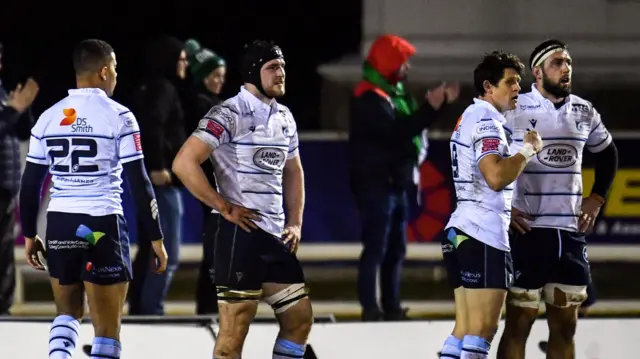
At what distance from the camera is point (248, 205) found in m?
6.42

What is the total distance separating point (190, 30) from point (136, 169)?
1227cm

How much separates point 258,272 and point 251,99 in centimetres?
79

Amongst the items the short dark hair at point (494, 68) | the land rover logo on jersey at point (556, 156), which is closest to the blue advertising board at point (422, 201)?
the land rover logo on jersey at point (556, 156)

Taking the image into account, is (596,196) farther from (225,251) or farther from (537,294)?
(225,251)

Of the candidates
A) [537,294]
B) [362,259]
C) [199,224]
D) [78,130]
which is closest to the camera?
[78,130]

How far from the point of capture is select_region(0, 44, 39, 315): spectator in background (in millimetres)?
8883

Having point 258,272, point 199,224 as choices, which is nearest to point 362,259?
point 199,224

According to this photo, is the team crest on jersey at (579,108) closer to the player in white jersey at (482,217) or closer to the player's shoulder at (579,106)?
the player's shoulder at (579,106)

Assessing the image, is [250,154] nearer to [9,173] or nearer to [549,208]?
[549,208]

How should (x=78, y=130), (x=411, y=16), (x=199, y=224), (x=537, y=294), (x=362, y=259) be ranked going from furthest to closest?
(x=411, y=16)
(x=199, y=224)
(x=362, y=259)
(x=537, y=294)
(x=78, y=130)

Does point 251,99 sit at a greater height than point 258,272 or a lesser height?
greater

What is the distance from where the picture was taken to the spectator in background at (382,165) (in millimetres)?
9234

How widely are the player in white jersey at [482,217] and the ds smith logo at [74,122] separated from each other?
1.69 metres

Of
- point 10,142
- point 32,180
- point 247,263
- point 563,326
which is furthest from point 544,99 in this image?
point 10,142
